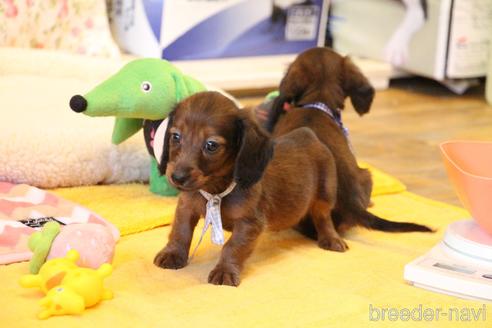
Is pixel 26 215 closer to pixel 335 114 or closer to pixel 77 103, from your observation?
pixel 77 103

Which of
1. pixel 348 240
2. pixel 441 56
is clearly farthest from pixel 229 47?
pixel 348 240

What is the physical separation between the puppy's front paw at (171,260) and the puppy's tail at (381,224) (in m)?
0.48

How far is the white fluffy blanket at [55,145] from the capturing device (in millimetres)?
2178

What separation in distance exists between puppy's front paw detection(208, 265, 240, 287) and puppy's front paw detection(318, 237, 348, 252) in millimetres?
323

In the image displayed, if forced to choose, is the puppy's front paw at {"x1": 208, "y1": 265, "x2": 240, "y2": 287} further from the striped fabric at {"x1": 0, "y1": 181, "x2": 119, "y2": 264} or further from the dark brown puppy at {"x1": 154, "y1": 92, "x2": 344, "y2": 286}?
the striped fabric at {"x1": 0, "y1": 181, "x2": 119, "y2": 264}

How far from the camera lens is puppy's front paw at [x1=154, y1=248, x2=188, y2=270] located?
5.83 feet

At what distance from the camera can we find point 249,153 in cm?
165

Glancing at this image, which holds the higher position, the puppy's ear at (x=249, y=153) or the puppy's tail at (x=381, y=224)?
the puppy's ear at (x=249, y=153)

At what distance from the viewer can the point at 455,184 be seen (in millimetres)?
1787

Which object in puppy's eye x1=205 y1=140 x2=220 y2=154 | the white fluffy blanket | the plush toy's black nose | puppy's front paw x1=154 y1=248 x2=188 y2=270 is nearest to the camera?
puppy's eye x1=205 y1=140 x2=220 y2=154

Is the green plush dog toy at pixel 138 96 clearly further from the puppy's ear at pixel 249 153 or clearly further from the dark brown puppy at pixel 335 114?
the puppy's ear at pixel 249 153

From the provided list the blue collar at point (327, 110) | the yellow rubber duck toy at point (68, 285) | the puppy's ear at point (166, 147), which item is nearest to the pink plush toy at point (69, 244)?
the yellow rubber duck toy at point (68, 285)

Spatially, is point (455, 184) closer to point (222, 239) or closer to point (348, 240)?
point (348, 240)

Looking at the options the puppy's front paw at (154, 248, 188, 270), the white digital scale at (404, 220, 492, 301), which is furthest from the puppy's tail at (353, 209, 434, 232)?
the puppy's front paw at (154, 248, 188, 270)
